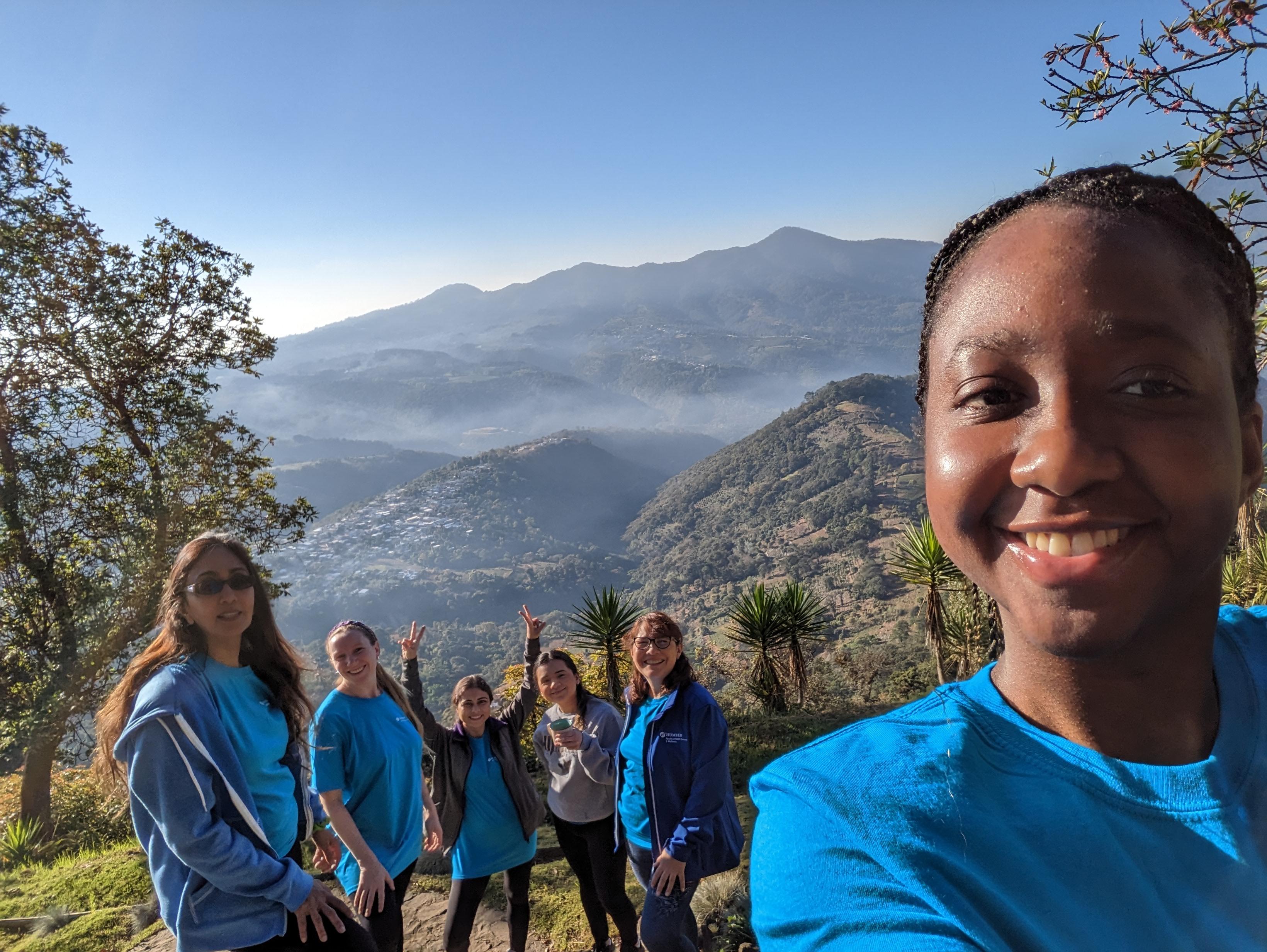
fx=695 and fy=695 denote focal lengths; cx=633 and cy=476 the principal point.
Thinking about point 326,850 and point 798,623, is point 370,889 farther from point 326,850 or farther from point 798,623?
point 798,623

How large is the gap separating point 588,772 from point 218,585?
1824 millimetres

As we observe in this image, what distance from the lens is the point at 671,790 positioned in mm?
2807

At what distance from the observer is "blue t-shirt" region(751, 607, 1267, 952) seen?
543 millimetres

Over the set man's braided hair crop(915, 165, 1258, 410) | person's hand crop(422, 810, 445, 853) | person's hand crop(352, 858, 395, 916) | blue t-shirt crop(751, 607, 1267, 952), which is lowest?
person's hand crop(422, 810, 445, 853)

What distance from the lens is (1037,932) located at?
54cm

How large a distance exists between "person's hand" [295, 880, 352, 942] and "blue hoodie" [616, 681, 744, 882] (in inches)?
46.1

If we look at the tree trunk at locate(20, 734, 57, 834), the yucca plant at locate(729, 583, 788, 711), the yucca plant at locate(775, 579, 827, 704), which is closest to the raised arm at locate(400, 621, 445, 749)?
the yucca plant at locate(729, 583, 788, 711)

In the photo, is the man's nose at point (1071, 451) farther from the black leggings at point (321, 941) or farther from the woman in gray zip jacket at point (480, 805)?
the woman in gray zip jacket at point (480, 805)

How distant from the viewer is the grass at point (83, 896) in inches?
185

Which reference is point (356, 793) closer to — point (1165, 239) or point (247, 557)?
point (247, 557)

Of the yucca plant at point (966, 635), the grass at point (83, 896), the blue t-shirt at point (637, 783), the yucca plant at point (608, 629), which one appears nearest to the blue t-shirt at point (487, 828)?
the blue t-shirt at point (637, 783)

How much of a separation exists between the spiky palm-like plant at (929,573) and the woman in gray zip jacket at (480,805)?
6.73m

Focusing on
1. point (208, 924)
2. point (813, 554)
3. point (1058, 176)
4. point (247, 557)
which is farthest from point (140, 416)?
point (813, 554)

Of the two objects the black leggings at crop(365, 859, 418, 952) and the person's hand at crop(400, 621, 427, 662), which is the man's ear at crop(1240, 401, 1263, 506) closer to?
the black leggings at crop(365, 859, 418, 952)
